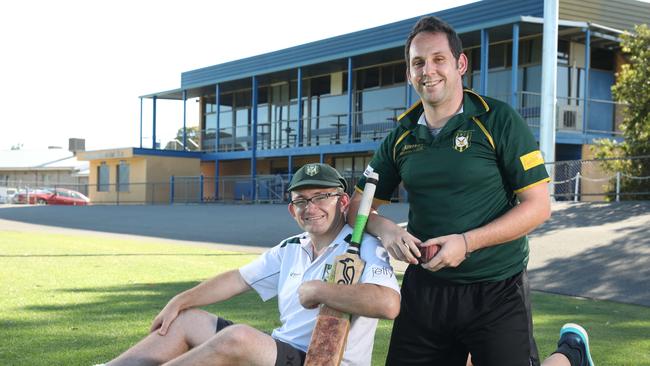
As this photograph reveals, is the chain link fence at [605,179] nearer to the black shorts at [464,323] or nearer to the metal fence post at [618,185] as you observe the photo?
the metal fence post at [618,185]

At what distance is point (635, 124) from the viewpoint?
17.2m

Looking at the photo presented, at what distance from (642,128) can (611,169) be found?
1230 millimetres

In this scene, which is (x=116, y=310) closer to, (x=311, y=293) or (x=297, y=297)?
(x=297, y=297)

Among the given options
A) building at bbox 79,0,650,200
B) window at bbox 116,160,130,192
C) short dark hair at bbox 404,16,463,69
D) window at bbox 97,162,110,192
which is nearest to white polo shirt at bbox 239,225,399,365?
short dark hair at bbox 404,16,463,69

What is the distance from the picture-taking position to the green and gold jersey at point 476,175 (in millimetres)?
3100

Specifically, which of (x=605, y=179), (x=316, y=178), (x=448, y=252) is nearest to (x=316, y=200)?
(x=316, y=178)

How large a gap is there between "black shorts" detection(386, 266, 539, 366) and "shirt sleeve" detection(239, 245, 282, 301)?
820 mm

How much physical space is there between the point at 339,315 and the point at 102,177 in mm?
36253

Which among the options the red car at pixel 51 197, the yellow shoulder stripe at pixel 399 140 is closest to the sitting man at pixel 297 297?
the yellow shoulder stripe at pixel 399 140

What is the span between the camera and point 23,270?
10.2 meters

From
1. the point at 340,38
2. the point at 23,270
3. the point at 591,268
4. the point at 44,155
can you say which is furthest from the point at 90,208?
the point at 44,155

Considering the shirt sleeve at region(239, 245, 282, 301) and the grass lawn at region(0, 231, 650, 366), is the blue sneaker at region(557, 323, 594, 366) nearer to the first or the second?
the grass lawn at region(0, 231, 650, 366)

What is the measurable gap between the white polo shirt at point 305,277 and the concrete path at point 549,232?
20.0 feet

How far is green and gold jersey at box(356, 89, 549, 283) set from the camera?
3.10 metres
